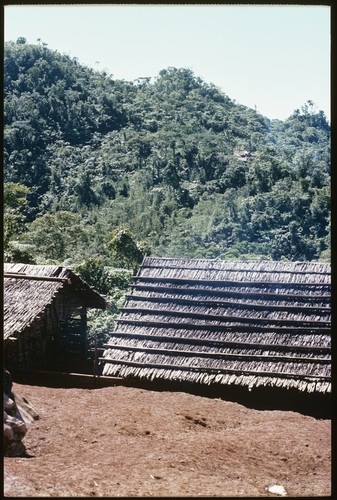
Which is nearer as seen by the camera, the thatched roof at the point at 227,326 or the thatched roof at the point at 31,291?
the thatched roof at the point at 227,326

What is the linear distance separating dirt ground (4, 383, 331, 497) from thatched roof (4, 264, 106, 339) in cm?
221

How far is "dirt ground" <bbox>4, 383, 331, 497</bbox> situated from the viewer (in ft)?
20.6

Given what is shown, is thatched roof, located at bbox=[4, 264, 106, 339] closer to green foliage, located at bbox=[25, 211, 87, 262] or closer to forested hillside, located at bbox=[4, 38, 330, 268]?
forested hillside, located at bbox=[4, 38, 330, 268]

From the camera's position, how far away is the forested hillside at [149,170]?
37.1 m

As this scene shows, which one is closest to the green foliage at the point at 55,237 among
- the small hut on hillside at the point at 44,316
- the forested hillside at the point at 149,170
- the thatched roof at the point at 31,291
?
the forested hillside at the point at 149,170

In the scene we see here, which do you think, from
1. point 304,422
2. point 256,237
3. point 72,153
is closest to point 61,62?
point 72,153

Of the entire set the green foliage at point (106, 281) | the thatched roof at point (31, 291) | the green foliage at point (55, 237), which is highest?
the thatched roof at point (31, 291)

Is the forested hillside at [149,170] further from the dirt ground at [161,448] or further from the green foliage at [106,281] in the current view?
the dirt ground at [161,448]

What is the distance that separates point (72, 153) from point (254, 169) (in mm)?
17891

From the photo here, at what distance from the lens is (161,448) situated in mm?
8328

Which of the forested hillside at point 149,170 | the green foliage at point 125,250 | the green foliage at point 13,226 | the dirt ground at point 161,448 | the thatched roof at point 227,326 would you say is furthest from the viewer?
the forested hillside at point 149,170

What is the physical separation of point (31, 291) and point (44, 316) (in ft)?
2.26

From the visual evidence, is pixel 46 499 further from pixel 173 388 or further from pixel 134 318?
pixel 134 318

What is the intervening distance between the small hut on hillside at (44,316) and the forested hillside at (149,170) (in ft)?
33.9
